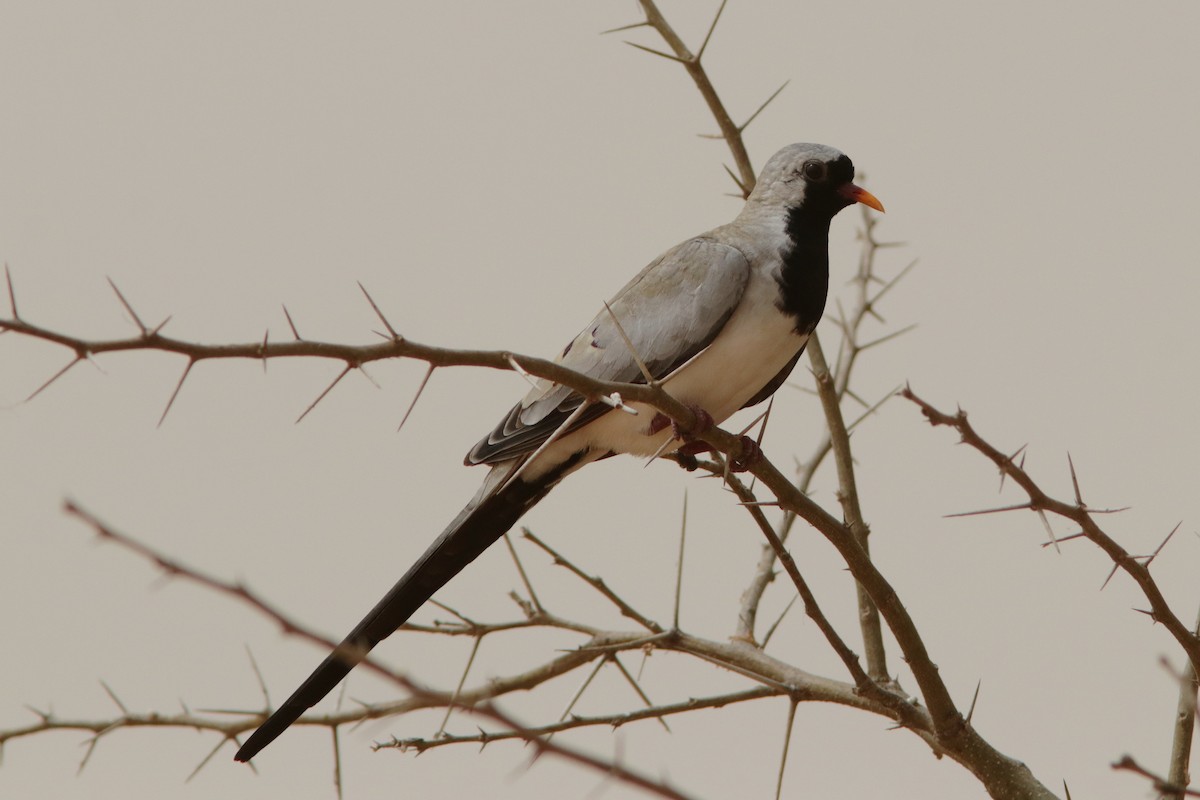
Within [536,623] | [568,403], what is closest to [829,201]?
[568,403]

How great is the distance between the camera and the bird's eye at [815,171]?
4883 mm

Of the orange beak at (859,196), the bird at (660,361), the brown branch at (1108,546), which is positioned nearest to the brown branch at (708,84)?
the bird at (660,361)

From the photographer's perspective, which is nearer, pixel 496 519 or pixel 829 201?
pixel 496 519

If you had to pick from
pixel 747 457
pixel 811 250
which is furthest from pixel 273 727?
pixel 811 250

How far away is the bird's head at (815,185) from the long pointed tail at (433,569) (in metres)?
1.36

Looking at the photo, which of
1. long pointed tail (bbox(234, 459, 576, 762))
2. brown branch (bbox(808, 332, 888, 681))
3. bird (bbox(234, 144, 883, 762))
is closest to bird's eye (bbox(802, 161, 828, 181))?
bird (bbox(234, 144, 883, 762))

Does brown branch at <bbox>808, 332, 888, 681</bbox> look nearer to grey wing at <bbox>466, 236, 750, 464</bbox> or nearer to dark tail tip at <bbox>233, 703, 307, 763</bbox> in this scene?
grey wing at <bbox>466, 236, 750, 464</bbox>

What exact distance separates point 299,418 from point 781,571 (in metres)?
2.62

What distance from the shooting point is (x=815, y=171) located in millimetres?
4891

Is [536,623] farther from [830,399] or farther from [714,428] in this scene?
[830,399]

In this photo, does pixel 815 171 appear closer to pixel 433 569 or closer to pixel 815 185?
pixel 815 185

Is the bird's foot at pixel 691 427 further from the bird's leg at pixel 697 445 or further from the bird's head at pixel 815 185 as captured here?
the bird's head at pixel 815 185

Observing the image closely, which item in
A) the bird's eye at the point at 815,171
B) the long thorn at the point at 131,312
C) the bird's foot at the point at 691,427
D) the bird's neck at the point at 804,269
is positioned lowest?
the long thorn at the point at 131,312

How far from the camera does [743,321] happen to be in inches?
166
